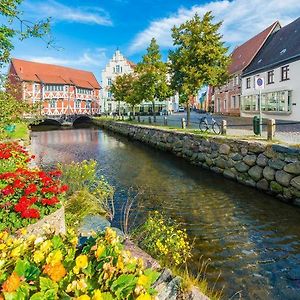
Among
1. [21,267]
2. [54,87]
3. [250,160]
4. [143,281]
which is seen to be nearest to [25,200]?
[21,267]

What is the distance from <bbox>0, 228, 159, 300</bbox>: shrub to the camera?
1.88m

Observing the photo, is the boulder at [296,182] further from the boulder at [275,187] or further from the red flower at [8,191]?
the red flower at [8,191]

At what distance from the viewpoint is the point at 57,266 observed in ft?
6.80

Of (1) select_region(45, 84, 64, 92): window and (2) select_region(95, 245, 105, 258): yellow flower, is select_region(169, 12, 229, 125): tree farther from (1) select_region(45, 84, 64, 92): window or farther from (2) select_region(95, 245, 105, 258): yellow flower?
(1) select_region(45, 84, 64, 92): window

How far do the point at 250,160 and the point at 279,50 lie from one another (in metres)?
24.8

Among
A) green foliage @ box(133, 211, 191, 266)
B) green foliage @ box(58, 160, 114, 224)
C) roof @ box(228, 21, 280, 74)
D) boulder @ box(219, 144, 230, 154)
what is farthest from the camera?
roof @ box(228, 21, 280, 74)

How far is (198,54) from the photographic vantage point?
76.8 feet

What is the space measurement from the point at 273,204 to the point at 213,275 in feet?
16.9

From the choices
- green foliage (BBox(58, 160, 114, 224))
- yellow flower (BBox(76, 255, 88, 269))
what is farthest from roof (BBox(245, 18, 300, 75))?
yellow flower (BBox(76, 255, 88, 269))

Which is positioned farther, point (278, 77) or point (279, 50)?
point (279, 50)

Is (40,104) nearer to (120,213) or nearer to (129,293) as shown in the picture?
(120,213)

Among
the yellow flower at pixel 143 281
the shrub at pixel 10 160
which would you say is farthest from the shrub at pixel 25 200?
the yellow flower at pixel 143 281

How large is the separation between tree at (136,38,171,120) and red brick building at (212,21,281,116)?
8599 millimetres

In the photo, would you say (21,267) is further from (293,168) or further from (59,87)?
(59,87)
